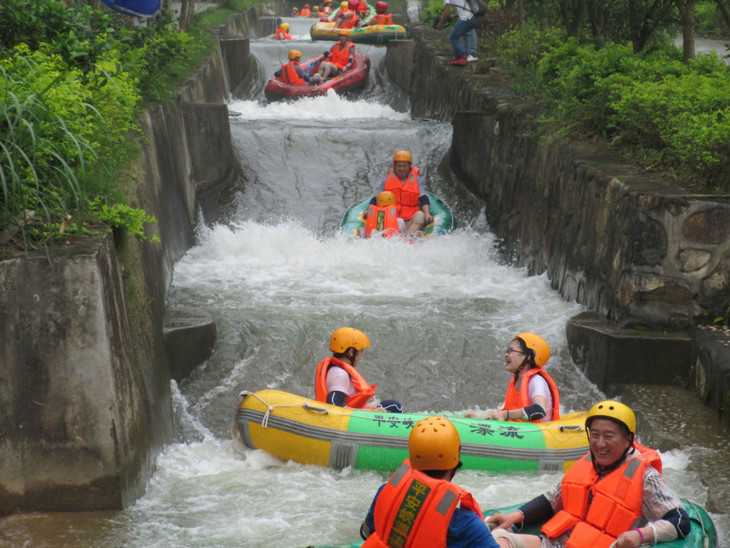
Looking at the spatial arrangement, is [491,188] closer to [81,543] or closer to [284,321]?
[284,321]

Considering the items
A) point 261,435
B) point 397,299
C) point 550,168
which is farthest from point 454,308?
point 261,435

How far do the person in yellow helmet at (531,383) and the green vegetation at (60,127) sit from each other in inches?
105

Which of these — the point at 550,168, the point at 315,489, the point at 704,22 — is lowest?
the point at 315,489

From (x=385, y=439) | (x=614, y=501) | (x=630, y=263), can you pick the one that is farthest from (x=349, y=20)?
(x=614, y=501)

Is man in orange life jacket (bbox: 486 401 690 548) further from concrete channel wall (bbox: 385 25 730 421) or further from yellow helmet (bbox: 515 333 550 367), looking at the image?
concrete channel wall (bbox: 385 25 730 421)

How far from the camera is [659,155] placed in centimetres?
748

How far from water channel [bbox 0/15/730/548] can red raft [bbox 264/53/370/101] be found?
12.6ft

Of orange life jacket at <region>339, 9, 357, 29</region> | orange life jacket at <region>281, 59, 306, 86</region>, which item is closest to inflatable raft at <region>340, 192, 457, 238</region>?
orange life jacket at <region>281, 59, 306, 86</region>

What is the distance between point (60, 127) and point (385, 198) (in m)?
6.08

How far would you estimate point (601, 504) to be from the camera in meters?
3.84

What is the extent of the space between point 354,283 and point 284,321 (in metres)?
1.42

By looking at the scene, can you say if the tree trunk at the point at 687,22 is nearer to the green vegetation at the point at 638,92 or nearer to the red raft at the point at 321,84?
the green vegetation at the point at 638,92

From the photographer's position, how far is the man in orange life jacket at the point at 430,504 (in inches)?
132

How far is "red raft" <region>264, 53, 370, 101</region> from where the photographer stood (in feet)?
57.9
